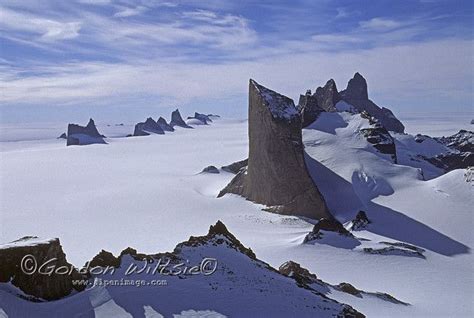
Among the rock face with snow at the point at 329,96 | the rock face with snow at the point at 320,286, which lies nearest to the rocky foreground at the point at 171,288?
the rock face with snow at the point at 320,286

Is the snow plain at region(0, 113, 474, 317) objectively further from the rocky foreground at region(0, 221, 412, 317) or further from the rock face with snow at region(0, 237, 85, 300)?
the rock face with snow at region(0, 237, 85, 300)

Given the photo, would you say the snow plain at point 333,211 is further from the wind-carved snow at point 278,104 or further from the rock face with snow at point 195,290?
the wind-carved snow at point 278,104

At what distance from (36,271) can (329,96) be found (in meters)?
83.6

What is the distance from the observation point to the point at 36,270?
18719 millimetres

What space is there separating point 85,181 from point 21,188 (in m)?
10.5

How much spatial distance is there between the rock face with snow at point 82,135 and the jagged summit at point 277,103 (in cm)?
12409

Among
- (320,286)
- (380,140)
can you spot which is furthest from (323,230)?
(380,140)

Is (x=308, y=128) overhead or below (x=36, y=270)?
overhead

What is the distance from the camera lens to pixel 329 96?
3740 inches

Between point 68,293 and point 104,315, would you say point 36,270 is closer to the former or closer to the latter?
point 68,293

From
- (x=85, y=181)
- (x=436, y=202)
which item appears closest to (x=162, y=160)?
(x=85, y=181)

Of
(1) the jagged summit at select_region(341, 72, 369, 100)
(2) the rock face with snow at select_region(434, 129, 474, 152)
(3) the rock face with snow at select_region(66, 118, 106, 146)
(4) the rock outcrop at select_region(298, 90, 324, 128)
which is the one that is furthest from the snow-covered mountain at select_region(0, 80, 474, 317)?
(3) the rock face with snow at select_region(66, 118, 106, 146)

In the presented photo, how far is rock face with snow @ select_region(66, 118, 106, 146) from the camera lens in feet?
538

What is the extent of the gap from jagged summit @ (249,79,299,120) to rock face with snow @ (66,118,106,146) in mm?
124095
